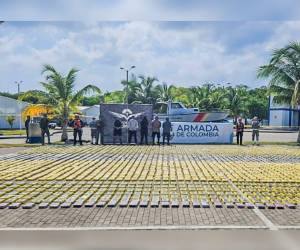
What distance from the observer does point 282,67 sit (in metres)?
23.4

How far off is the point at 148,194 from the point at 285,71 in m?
18.3

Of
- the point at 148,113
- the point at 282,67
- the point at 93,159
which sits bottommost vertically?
the point at 93,159

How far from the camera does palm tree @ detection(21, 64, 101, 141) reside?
73.5ft

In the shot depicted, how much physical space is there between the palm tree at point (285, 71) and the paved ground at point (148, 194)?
11695 millimetres

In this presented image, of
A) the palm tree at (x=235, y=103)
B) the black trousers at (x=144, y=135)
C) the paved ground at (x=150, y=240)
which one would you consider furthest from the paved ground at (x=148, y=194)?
the palm tree at (x=235, y=103)

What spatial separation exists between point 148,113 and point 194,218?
52.2ft

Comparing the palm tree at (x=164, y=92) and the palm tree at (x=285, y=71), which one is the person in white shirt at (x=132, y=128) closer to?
the palm tree at (x=285, y=71)

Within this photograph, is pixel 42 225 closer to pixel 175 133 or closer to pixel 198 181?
pixel 198 181

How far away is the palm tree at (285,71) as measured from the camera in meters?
23.2

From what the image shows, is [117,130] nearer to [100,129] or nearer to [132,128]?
[132,128]

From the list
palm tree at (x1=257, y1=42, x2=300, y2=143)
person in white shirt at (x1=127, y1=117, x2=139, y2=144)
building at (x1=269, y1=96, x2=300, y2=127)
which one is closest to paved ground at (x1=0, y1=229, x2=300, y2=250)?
person in white shirt at (x1=127, y1=117, x2=139, y2=144)

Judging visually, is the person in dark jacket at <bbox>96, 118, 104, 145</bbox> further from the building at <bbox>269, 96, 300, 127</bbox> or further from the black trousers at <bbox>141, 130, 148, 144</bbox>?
the building at <bbox>269, 96, 300, 127</bbox>

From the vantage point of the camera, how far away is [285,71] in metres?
23.4

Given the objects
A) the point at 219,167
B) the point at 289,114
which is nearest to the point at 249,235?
the point at 219,167
